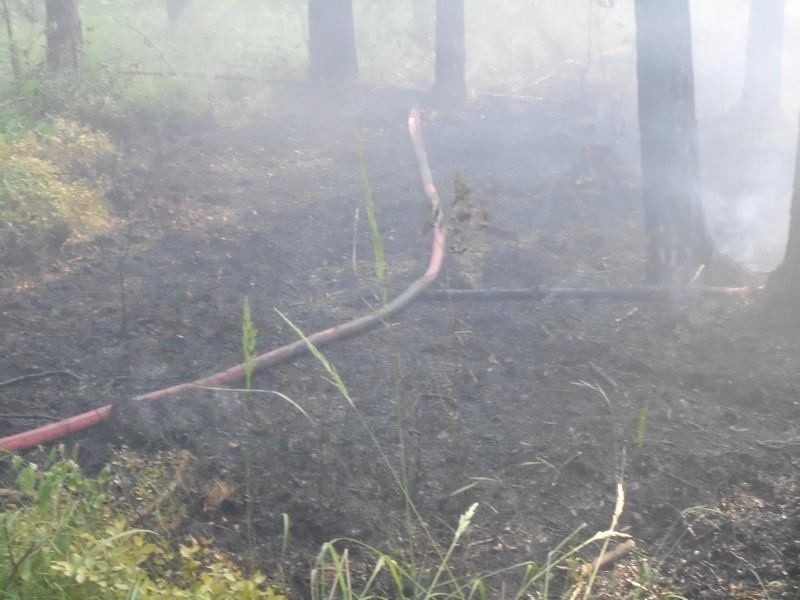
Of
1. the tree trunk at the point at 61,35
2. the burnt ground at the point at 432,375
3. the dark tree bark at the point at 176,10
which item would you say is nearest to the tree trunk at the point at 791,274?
the burnt ground at the point at 432,375

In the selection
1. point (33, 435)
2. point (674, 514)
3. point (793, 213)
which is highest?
point (793, 213)

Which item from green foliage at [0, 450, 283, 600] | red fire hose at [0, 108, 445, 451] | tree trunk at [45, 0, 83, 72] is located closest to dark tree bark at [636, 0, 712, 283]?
red fire hose at [0, 108, 445, 451]

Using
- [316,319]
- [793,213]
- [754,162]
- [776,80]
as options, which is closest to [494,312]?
[316,319]

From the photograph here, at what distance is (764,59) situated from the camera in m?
12.8

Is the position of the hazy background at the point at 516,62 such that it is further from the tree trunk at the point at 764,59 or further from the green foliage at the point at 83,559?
the green foliage at the point at 83,559

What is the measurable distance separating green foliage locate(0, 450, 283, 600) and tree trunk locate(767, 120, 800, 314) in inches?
141

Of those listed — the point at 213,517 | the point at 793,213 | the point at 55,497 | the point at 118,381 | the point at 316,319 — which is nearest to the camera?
the point at 55,497

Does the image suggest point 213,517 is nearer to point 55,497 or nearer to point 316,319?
point 55,497

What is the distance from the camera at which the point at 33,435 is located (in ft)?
13.4

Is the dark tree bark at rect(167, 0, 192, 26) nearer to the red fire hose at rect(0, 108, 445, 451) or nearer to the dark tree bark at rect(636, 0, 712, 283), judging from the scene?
the red fire hose at rect(0, 108, 445, 451)

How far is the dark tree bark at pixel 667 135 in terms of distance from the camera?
6.05 m

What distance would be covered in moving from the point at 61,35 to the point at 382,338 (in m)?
5.80

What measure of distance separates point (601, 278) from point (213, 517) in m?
3.72

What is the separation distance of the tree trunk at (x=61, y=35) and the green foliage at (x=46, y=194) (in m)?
1.80
